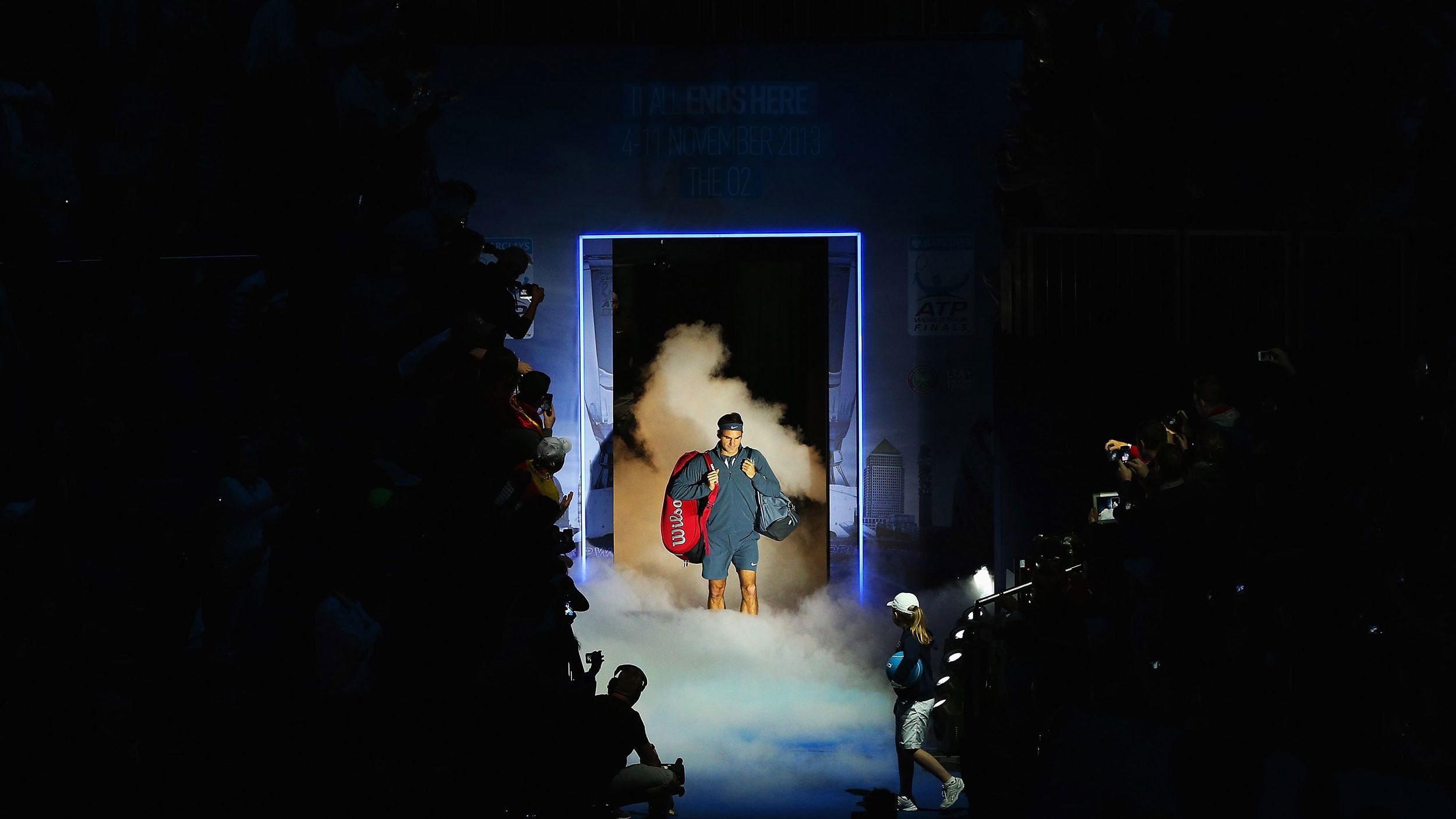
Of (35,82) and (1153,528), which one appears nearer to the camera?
(35,82)

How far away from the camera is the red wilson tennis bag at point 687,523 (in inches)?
420

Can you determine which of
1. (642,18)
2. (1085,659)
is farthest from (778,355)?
(1085,659)

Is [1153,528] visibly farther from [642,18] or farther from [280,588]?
[642,18]

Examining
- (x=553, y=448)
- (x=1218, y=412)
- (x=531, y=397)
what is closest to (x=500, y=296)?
(x=553, y=448)

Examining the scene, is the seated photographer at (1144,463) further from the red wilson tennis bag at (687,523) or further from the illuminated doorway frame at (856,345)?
the red wilson tennis bag at (687,523)

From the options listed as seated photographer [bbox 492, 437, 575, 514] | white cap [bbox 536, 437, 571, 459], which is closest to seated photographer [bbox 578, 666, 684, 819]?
seated photographer [bbox 492, 437, 575, 514]

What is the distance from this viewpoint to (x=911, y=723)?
8.29 m

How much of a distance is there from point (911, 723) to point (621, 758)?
221 centimetres

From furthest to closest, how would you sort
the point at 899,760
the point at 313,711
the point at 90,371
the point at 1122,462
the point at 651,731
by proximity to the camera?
the point at 651,731
the point at 899,760
the point at 1122,462
the point at 90,371
the point at 313,711

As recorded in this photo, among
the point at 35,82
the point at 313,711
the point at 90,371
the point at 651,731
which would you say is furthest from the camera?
the point at 651,731

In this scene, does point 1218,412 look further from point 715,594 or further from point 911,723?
point 715,594

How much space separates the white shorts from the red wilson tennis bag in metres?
2.82

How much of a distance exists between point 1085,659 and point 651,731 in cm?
400

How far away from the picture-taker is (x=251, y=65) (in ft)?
17.3
